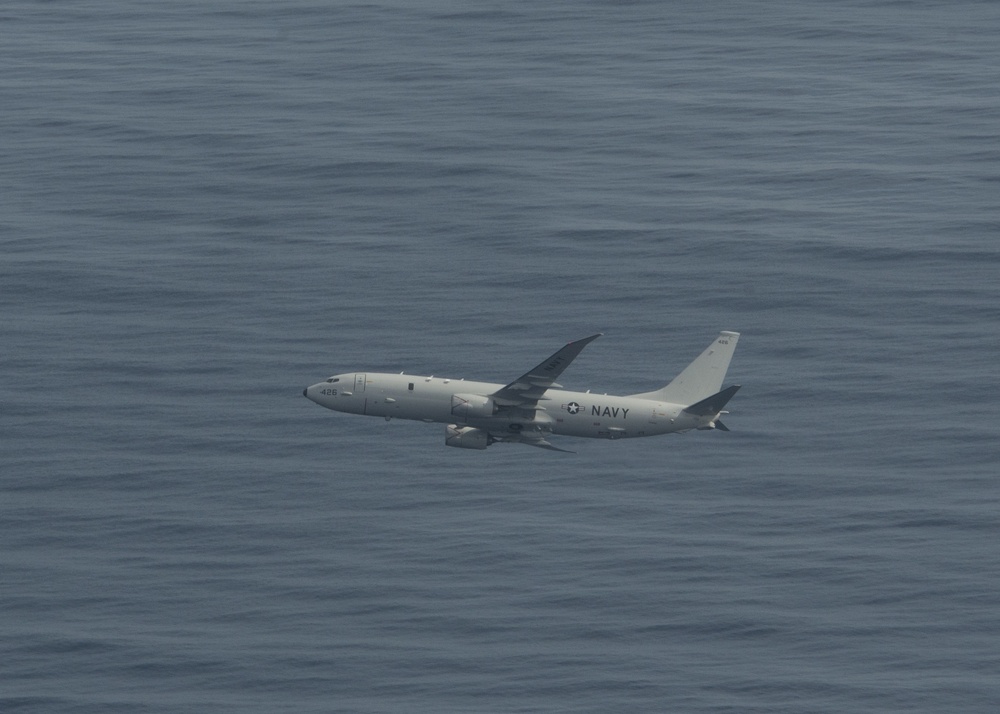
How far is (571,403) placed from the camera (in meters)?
149

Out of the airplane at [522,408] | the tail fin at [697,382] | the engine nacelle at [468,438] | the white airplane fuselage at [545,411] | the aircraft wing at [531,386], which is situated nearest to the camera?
the aircraft wing at [531,386]

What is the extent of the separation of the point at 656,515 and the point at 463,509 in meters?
20.4

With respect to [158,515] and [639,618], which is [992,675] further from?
[158,515]

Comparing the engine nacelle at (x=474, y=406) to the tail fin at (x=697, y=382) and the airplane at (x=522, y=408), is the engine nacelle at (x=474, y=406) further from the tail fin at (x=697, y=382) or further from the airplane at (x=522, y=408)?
the tail fin at (x=697, y=382)

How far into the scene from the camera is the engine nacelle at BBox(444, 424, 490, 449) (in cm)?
15138

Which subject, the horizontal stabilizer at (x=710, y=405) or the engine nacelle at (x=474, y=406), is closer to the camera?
the horizontal stabilizer at (x=710, y=405)

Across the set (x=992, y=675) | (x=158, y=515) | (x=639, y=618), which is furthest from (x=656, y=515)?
(x=158, y=515)

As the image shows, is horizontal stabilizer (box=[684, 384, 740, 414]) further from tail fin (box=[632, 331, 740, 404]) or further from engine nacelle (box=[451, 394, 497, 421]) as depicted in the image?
engine nacelle (box=[451, 394, 497, 421])

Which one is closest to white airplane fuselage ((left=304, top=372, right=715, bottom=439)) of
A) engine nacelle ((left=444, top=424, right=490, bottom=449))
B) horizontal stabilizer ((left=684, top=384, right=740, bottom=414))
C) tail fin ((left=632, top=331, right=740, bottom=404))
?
horizontal stabilizer ((left=684, top=384, right=740, bottom=414))

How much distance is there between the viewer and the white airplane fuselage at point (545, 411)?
148m

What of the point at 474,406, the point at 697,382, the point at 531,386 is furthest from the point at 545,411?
the point at 697,382

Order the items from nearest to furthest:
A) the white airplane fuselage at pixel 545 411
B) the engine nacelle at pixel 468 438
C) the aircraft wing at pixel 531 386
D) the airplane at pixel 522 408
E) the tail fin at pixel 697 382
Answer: the aircraft wing at pixel 531 386 < the airplane at pixel 522 408 < the white airplane fuselage at pixel 545 411 < the engine nacelle at pixel 468 438 < the tail fin at pixel 697 382

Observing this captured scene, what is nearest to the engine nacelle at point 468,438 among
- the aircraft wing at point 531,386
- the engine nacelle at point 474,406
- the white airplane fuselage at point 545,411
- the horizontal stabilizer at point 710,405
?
the white airplane fuselage at point 545,411

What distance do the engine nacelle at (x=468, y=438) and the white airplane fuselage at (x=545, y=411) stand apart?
2137mm
